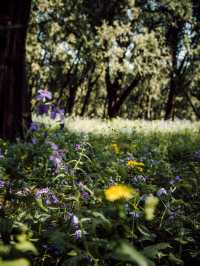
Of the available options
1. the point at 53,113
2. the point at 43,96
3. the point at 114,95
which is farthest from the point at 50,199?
the point at 114,95

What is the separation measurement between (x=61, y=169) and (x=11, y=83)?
4.96 metres

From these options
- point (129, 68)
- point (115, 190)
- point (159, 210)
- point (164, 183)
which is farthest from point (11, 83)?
point (129, 68)

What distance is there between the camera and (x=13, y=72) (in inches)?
325

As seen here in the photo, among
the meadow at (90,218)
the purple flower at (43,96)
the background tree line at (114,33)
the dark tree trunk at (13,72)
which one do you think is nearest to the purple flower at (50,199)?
the meadow at (90,218)

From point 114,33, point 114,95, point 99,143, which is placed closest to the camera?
point 99,143

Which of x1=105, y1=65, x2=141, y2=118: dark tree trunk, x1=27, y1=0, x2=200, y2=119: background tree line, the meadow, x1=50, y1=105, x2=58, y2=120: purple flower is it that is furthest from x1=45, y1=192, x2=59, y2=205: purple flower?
x1=105, y1=65, x2=141, y2=118: dark tree trunk

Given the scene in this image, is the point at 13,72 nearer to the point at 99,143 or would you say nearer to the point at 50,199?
the point at 99,143

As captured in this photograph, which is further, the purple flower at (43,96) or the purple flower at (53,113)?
the purple flower at (53,113)

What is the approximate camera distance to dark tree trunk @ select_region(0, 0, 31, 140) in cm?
810

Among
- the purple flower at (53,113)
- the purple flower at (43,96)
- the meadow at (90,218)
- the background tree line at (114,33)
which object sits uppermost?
the background tree line at (114,33)

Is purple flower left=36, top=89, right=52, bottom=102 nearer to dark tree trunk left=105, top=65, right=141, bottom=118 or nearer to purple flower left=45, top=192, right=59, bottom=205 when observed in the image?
purple flower left=45, top=192, right=59, bottom=205

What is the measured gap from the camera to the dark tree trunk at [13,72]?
8102 mm

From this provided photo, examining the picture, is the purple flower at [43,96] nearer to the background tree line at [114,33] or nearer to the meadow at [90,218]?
the meadow at [90,218]

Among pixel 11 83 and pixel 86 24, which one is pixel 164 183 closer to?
pixel 11 83
